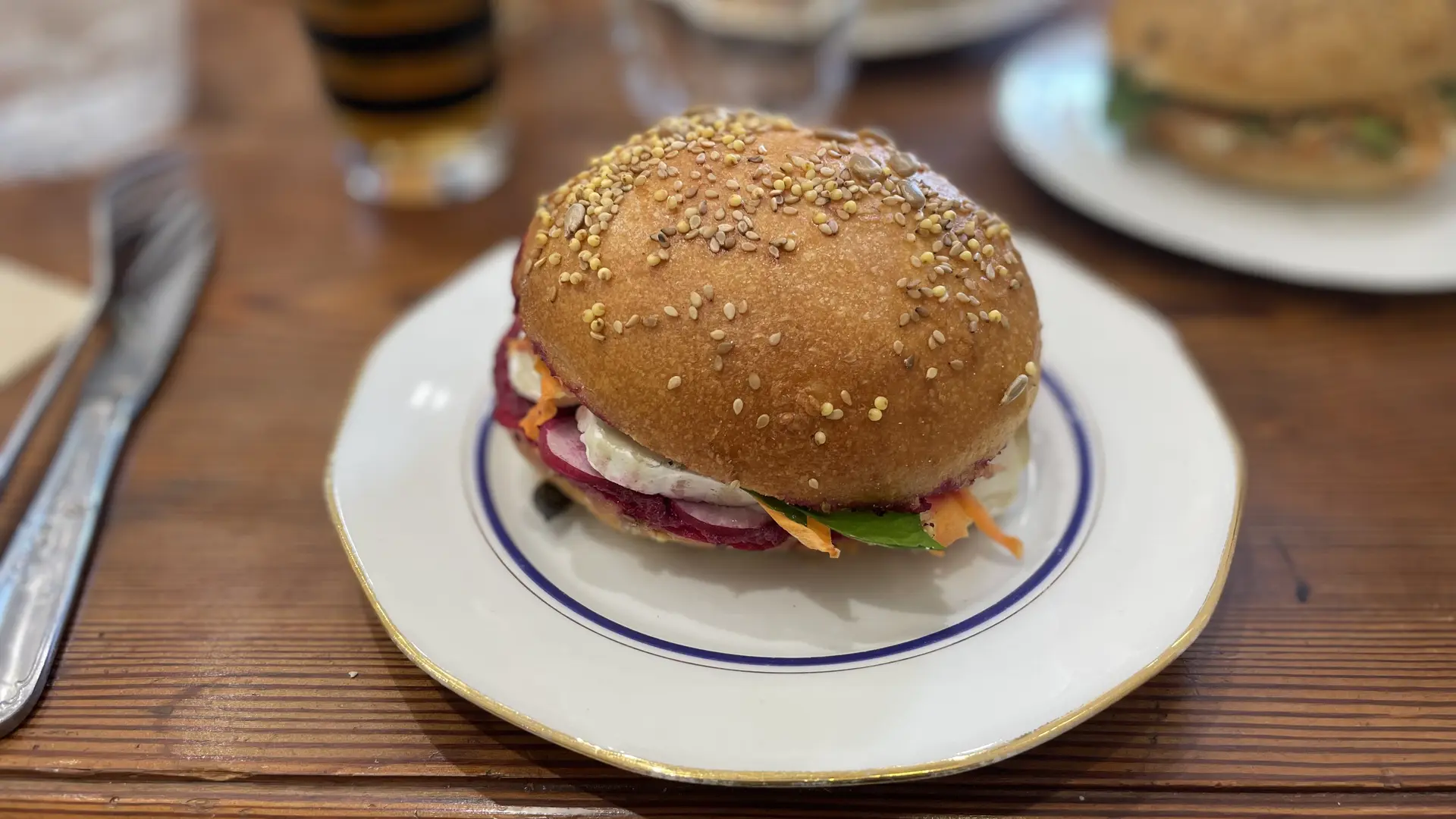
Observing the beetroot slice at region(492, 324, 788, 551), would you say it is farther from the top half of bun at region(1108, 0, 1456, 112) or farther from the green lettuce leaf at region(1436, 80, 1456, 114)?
the green lettuce leaf at region(1436, 80, 1456, 114)

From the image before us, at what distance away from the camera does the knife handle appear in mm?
1403

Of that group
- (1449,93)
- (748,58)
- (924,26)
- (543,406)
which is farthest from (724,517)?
(1449,93)

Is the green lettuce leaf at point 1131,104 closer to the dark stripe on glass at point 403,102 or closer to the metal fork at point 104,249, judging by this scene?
the dark stripe on glass at point 403,102

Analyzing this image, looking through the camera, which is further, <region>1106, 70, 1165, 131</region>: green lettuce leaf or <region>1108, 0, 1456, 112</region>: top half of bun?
<region>1106, 70, 1165, 131</region>: green lettuce leaf

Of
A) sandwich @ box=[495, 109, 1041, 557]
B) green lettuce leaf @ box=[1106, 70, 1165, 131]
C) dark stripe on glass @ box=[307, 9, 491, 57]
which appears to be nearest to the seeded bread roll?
sandwich @ box=[495, 109, 1041, 557]

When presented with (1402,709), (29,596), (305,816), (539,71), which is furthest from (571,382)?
(539,71)

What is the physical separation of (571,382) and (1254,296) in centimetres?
171

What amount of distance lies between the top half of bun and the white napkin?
272 cm

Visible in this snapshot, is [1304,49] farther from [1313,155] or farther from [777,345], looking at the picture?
[777,345]

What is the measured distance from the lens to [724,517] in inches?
57.2

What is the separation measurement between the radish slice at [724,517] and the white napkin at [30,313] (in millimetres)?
1534

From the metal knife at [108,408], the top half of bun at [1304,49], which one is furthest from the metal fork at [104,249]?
the top half of bun at [1304,49]

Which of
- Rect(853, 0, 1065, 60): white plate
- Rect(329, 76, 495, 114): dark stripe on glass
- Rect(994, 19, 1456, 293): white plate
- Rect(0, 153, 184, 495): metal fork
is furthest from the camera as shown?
Rect(853, 0, 1065, 60): white plate

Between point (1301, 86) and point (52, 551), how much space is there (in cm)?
286
